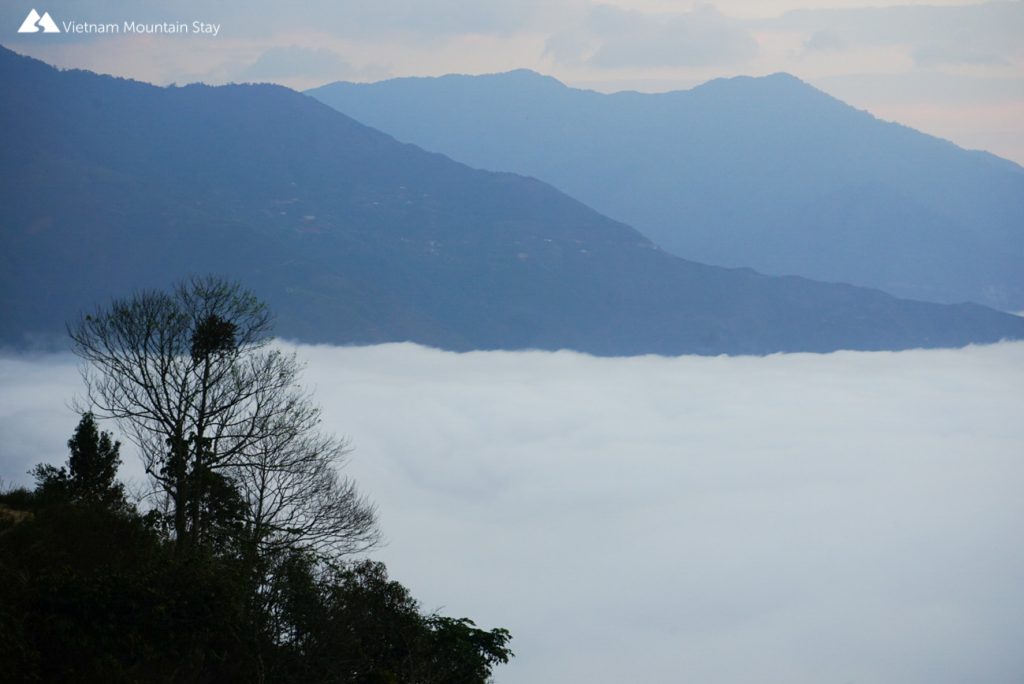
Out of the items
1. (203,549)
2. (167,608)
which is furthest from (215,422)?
(167,608)

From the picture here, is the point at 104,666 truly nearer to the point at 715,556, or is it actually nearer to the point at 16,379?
the point at 715,556

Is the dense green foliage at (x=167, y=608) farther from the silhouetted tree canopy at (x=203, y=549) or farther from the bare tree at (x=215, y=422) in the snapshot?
the bare tree at (x=215, y=422)

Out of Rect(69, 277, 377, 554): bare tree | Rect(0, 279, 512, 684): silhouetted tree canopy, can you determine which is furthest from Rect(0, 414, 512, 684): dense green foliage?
Rect(69, 277, 377, 554): bare tree

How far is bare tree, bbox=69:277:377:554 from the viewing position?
74.7 ft

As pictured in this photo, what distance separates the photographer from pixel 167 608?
16531mm

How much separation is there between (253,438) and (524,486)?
16364 cm

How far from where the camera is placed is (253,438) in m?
23.8

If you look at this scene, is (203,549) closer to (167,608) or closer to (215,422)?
(167,608)

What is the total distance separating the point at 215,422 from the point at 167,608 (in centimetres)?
741

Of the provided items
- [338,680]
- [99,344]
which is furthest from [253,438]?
[338,680]

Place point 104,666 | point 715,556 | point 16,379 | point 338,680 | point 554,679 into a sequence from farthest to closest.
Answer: point 16,379 → point 715,556 → point 554,679 → point 338,680 → point 104,666

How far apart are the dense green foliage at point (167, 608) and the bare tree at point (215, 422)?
3.54 feet

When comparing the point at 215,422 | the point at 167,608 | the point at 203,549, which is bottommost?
the point at 167,608

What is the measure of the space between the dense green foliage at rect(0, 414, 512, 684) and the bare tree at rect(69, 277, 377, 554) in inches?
42.4
